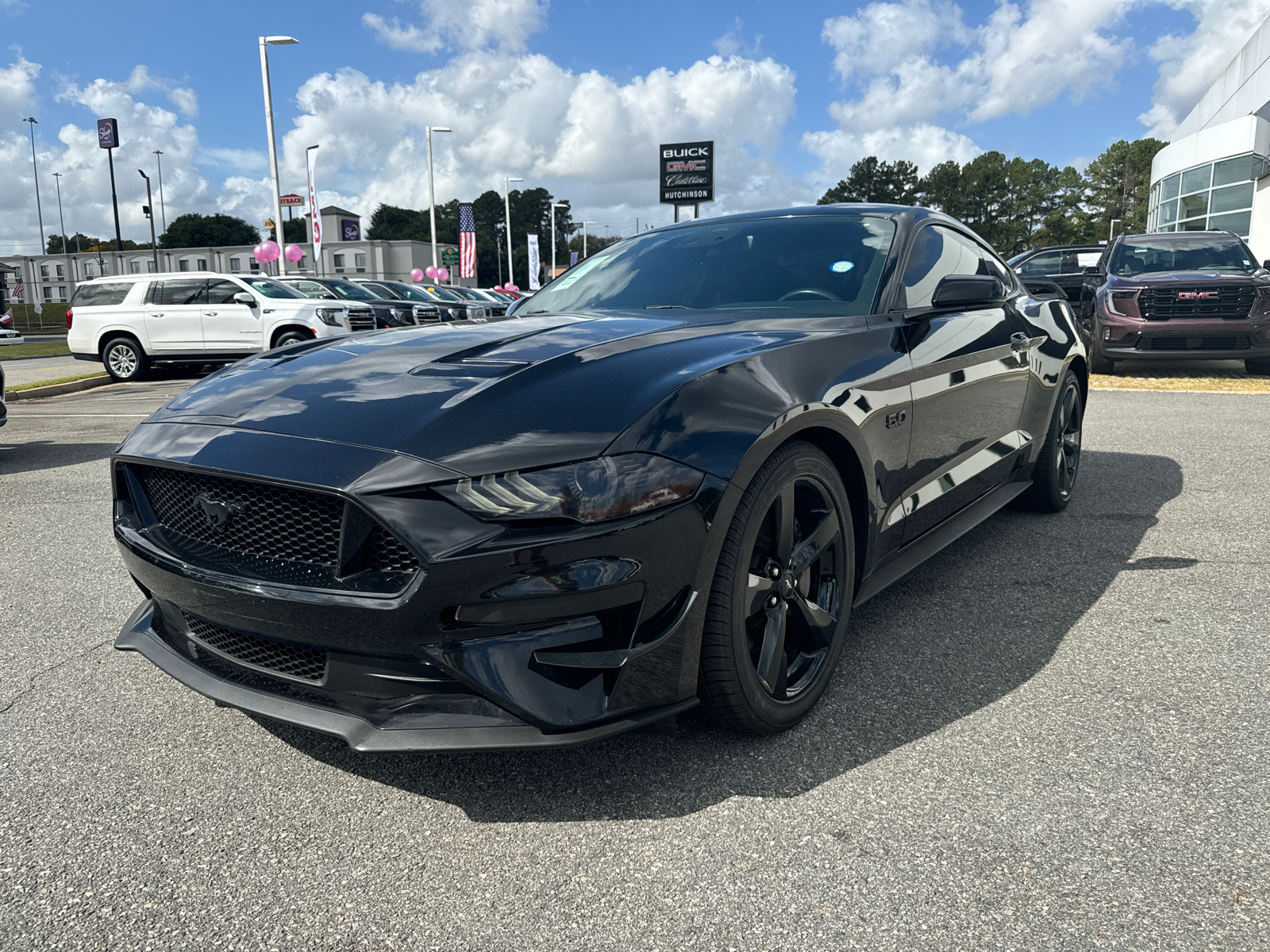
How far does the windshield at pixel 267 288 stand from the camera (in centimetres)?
1603

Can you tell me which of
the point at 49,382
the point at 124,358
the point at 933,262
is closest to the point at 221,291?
the point at 124,358

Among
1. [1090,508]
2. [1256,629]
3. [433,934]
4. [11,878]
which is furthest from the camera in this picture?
[1090,508]

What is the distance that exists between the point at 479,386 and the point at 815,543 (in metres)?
1.00

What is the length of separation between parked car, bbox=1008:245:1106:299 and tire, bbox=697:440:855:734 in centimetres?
1159

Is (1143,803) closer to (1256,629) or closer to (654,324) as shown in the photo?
(1256,629)

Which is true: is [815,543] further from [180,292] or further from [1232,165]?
[1232,165]

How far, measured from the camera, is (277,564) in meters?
2.12

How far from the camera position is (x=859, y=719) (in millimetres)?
2654

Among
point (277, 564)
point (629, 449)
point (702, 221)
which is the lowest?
point (277, 564)

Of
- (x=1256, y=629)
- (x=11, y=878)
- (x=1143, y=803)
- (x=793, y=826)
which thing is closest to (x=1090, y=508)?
(x=1256, y=629)

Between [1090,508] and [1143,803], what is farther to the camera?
[1090,508]

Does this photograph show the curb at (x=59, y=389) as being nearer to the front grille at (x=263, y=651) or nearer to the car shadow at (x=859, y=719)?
the front grille at (x=263, y=651)

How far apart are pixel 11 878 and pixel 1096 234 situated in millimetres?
105792

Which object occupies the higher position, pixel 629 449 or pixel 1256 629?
pixel 629 449
